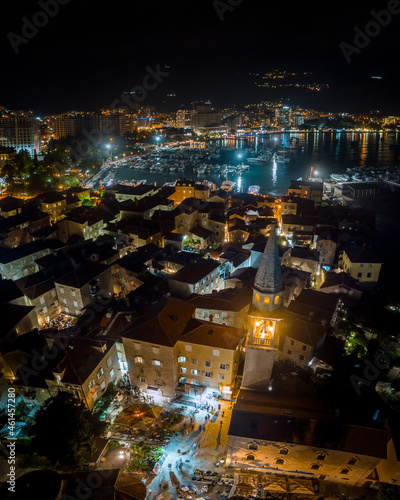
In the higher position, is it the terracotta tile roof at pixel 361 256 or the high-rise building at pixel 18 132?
the high-rise building at pixel 18 132

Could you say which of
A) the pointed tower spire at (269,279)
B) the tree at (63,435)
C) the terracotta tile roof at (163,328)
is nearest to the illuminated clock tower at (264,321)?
the pointed tower spire at (269,279)

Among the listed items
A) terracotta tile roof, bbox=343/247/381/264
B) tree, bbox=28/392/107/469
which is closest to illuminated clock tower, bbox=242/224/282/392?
tree, bbox=28/392/107/469

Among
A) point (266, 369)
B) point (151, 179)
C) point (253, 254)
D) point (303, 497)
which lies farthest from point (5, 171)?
point (303, 497)

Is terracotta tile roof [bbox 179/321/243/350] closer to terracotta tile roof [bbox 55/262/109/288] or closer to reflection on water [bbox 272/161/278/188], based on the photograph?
terracotta tile roof [bbox 55/262/109/288]

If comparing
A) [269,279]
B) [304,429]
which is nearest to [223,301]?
[269,279]

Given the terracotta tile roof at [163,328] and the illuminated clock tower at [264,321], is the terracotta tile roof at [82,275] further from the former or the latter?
the illuminated clock tower at [264,321]
